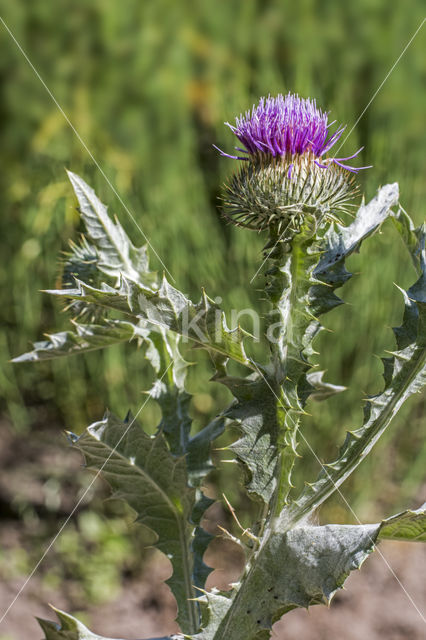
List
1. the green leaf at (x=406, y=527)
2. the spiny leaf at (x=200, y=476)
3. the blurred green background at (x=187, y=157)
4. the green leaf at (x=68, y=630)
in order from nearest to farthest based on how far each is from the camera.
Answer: the green leaf at (x=406, y=527) → the green leaf at (x=68, y=630) → the spiny leaf at (x=200, y=476) → the blurred green background at (x=187, y=157)

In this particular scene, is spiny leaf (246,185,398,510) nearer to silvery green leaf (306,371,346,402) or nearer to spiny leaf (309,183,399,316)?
spiny leaf (309,183,399,316)

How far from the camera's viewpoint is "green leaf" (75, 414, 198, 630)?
1.53 m

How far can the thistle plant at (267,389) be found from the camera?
51.8 inches

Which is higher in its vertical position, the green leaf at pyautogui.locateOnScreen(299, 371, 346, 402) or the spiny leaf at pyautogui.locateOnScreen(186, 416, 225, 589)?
the green leaf at pyautogui.locateOnScreen(299, 371, 346, 402)

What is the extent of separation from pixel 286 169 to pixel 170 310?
46cm

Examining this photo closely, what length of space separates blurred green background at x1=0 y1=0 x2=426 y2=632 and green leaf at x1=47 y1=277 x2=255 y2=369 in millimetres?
1092

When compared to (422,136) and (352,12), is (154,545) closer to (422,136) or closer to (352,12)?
(422,136)

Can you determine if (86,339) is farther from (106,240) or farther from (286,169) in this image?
(286,169)

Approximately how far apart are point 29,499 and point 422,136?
3.72m

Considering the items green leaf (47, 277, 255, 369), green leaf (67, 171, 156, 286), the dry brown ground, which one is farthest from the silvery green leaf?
the dry brown ground

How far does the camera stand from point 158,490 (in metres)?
1.60

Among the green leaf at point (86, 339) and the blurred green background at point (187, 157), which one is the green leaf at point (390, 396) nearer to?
the green leaf at point (86, 339)

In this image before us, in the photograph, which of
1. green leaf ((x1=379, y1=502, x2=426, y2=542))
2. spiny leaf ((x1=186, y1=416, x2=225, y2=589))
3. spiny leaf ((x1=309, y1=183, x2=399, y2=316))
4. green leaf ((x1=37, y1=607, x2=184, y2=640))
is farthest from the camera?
spiny leaf ((x1=186, y1=416, x2=225, y2=589))

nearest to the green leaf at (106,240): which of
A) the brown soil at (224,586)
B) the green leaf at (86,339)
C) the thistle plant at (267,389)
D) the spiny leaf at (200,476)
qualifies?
the thistle plant at (267,389)
